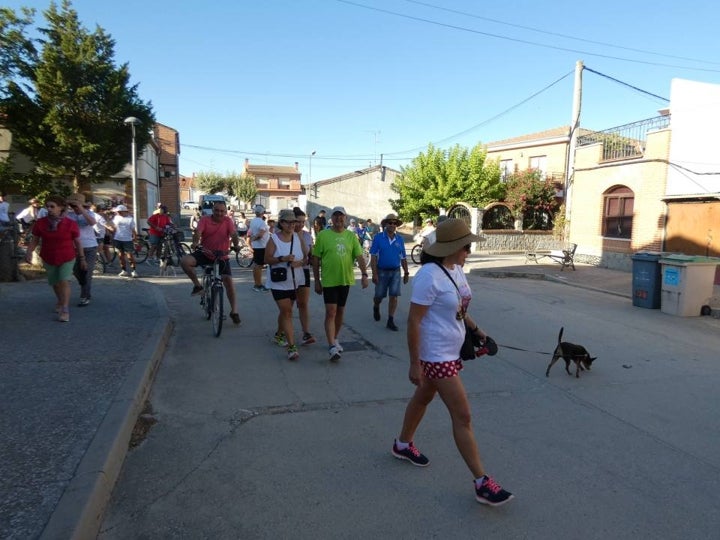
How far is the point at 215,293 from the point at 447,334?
15.8 ft

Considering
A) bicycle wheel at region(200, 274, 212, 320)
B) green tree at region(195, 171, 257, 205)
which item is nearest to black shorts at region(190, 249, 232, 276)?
bicycle wheel at region(200, 274, 212, 320)

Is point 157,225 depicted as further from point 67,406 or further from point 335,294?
point 67,406

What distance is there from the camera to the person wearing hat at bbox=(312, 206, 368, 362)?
6.13m

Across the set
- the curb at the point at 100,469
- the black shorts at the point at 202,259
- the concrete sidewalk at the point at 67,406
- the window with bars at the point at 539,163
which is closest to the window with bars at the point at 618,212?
the window with bars at the point at 539,163

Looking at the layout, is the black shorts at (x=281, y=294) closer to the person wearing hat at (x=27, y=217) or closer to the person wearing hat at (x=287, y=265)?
the person wearing hat at (x=287, y=265)

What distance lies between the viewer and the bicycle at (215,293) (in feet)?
23.3

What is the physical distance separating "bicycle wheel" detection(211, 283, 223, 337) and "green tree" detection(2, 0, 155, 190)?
18246 millimetres

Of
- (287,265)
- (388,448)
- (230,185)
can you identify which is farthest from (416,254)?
(230,185)

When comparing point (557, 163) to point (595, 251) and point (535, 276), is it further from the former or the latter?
point (535, 276)

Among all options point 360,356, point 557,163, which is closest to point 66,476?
point 360,356

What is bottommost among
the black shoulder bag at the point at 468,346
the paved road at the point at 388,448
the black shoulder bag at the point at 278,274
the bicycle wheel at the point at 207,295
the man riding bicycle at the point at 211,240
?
the paved road at the point at 388,448

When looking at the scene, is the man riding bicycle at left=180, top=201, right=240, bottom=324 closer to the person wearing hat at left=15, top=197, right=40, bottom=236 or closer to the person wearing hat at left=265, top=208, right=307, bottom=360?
the person wearing hat at left=265, top=208, right=307, bottom=360

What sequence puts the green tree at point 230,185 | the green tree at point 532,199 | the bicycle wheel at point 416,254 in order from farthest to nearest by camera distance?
the green tree at point 230,185
the green tree at point 532,199
the bicycle wheel at point 416,254

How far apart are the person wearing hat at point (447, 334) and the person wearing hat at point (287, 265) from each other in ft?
10.0
